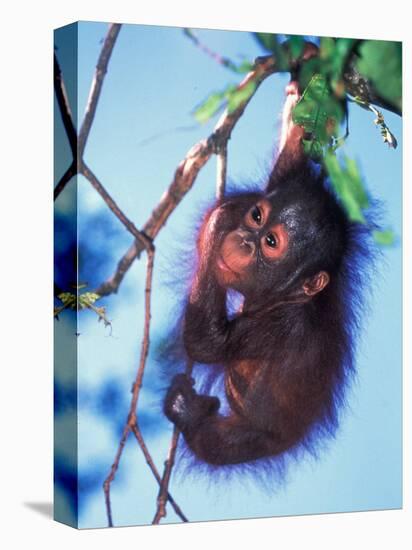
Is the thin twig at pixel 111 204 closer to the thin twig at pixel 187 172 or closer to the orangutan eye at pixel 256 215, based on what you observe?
the thin twig at pixel 187 172

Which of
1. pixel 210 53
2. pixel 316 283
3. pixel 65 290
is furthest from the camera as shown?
pixel 316 283

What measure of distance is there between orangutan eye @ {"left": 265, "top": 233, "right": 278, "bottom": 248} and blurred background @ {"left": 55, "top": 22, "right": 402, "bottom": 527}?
243mm

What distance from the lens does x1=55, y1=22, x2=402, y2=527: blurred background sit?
5406mm

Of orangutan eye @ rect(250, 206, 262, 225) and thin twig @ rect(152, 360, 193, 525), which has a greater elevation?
orangutan eye @ rect(250, 206, 262, 225)

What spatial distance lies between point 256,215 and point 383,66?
0.91m

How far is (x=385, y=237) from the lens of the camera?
6.01m

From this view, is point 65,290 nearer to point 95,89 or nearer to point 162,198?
point 162,198

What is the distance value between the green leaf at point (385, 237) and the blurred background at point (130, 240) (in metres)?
0.60

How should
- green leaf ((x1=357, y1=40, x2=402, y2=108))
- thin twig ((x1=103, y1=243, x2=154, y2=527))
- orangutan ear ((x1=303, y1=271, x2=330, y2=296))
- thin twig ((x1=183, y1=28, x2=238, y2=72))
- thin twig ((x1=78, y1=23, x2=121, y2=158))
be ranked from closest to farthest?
1. thin twig ((x1=78, y1=23, x2=121, y2=158))
2. thin twig ((x1=103, y1=243, x2=154, y2=527))
3. thin twig ((x1=183, y1=28, x2=238, y2=72))
4. orangutan ear ((x1=303, y1=271, x2=330, y2=296))
5. green leaf ((x1=357, y1=40, x2=402, y2=108))

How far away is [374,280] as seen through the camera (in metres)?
5.99

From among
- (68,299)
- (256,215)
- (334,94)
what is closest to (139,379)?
(68,299)

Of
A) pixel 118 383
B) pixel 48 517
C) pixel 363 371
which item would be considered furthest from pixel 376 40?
pixel 48 517

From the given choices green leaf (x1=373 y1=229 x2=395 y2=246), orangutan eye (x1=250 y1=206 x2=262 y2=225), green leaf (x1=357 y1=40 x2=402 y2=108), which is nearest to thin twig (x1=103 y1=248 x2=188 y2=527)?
orangutan eye (x1=250 y1=206 x2=262 y2=225)

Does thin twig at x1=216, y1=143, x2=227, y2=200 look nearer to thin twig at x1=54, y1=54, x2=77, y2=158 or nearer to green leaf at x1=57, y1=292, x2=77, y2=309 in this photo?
thin twig at x1=54, y1=54, x2=77, y2=158
